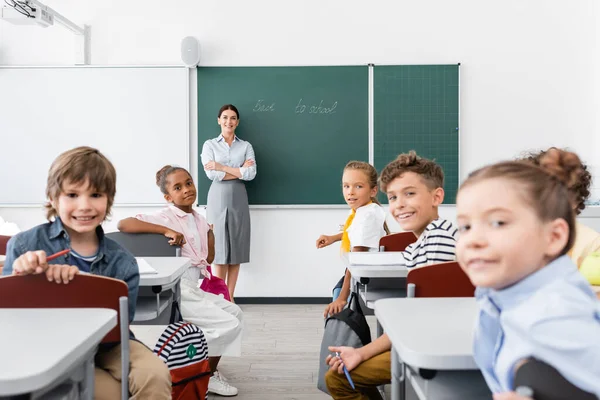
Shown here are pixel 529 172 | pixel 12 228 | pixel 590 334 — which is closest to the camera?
pixel 590 334

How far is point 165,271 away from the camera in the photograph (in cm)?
205

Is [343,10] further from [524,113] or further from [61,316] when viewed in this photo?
[61,316]

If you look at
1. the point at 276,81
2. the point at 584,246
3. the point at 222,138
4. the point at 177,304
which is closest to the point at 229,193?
the point at 222,138

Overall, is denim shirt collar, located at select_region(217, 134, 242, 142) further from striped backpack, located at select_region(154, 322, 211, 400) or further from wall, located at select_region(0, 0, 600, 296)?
striped backpack, located at select_region(154, 322, 211, 400)

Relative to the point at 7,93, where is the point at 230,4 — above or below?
above

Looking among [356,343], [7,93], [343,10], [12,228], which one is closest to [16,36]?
[7,93]

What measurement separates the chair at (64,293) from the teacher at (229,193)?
3.22 metres

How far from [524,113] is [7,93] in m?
4.63

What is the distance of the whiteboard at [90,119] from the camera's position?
15.8 ft

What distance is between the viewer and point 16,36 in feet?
15.8

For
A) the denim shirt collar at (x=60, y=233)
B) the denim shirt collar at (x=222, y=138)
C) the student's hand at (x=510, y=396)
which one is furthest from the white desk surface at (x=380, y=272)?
the denim shirt collar at (x=222, y=138)

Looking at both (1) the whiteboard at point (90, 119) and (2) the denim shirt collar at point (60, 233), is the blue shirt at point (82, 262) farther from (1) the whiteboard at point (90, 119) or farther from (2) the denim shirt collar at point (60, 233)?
(1) the whiteboard at point (90, 119)

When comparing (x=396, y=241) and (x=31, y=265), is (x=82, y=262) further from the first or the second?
(x=396, y=241)

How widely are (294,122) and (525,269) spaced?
4.16 meters
